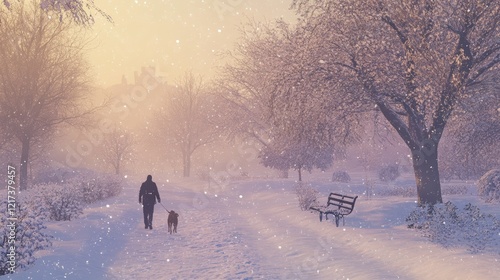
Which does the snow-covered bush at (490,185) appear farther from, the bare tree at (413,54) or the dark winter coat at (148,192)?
the dark winter coat at (148,192)

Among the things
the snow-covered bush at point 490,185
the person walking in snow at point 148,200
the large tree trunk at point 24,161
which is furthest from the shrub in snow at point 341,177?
the person walking in snow at point 148,200

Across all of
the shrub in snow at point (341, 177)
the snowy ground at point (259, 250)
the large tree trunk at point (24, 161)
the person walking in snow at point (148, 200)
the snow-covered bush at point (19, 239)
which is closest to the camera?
the snow-covered bush at point (19, 239)

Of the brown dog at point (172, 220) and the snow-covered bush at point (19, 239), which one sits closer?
the snow-covered bush at point (19, 239)

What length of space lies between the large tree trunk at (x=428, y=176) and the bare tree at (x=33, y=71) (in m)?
19.7

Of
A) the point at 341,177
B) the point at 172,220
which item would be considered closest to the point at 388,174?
the point at 341,177

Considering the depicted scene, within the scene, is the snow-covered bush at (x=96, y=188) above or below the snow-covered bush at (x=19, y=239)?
above

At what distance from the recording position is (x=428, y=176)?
44.3ft

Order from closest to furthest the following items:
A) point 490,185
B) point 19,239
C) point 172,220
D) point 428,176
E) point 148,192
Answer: point 19,239 → point 172,220 → point 428,176 → point 148,192 → point 490,185

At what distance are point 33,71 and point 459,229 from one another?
77.7ft

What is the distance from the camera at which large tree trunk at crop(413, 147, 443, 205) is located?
13391 mm

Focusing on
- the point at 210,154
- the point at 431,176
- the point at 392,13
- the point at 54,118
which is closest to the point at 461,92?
the point at 392,13

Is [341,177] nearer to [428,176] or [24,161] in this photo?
[428,176]

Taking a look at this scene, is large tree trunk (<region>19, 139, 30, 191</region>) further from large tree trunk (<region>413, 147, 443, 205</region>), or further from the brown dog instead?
large tree trunk (<region>413, 147, 443, 205</region>)

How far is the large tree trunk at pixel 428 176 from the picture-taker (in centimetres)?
1339
